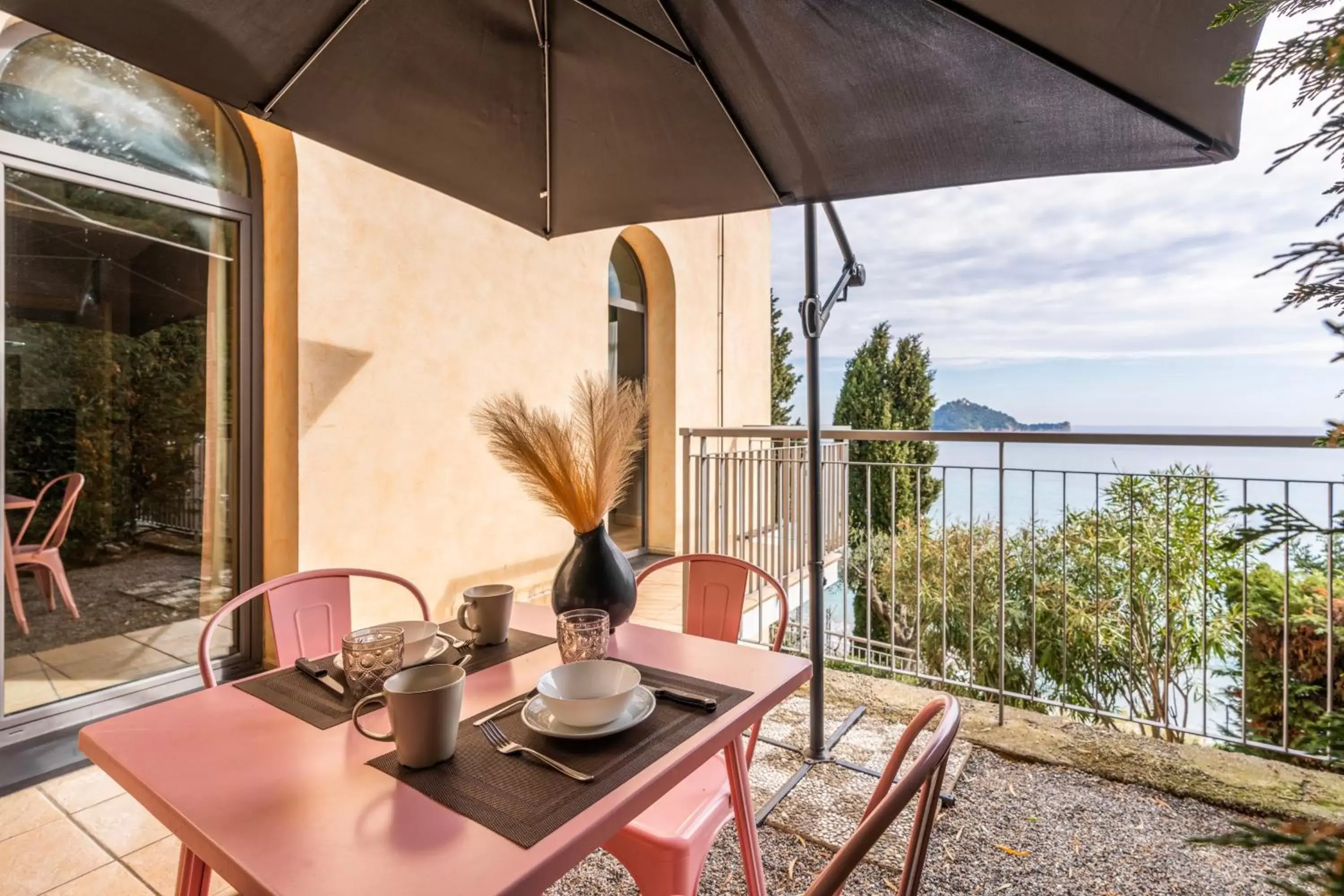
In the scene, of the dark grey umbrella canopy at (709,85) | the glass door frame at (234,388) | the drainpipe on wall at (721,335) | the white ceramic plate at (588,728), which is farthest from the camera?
the drainpipe on wall at (721,335)

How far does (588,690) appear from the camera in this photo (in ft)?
3.67

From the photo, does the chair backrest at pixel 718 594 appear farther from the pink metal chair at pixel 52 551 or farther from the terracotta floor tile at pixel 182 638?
the pink metal chair at pixel 52 551

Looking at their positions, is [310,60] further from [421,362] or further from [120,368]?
[421,362]

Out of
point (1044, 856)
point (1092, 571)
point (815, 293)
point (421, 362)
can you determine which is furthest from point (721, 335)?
point (1044, 856)

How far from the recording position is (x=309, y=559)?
116 inches

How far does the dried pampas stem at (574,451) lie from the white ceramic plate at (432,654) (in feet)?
1.19

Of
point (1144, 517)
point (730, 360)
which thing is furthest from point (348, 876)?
point (730, 360)

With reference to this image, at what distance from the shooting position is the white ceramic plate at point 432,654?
1.29m

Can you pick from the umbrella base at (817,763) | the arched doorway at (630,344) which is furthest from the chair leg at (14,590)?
the arched doorway at (630,344)

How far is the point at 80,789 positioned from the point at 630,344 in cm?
453

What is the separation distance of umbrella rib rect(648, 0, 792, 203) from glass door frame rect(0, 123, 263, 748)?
235 centimetres

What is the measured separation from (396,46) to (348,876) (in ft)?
5.44

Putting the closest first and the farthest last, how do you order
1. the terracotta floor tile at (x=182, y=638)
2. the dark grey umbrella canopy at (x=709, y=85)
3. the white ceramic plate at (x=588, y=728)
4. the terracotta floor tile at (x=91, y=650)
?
the white ceramic plate at (x=588, y=728) → the dark grey umbrella canopy at (x=709, y=85) → the terracotta floor tile at (x=91, y=650) → the terracotta floor tile at (x=182, y=638)

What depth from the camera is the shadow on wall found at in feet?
9.62
